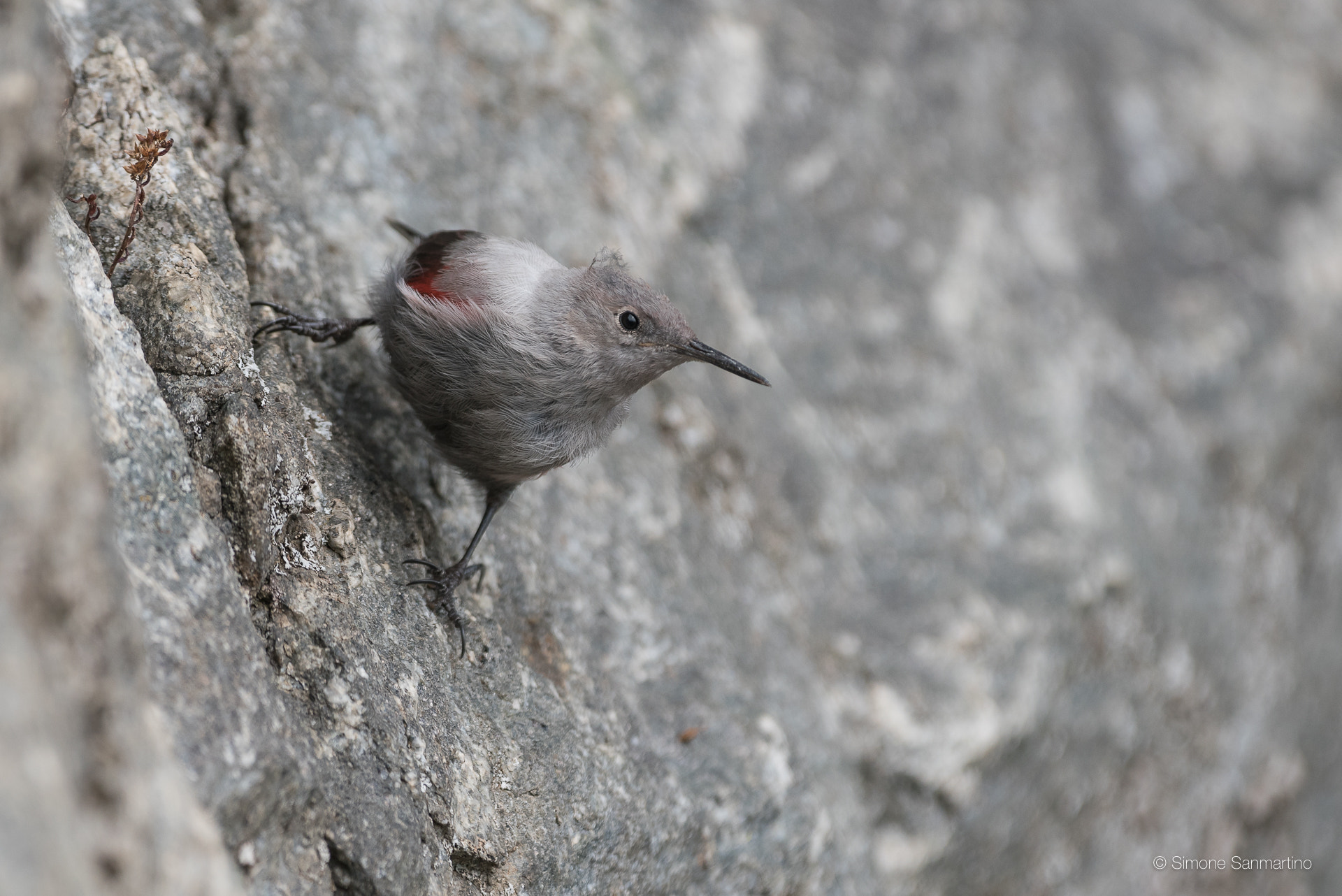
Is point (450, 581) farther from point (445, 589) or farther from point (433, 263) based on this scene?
point (433, 263)

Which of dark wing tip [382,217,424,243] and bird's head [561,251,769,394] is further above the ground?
bird's head [561,251,769,394]

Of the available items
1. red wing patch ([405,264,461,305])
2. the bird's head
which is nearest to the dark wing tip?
red wing patch ([405,264,461,305])

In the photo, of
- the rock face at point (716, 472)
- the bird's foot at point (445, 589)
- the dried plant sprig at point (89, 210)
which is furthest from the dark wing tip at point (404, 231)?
the bird's foot at point (445, 589)

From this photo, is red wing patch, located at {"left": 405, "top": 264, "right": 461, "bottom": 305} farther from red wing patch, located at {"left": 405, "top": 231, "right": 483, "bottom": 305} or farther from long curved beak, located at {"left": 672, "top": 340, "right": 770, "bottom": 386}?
long curved beak, located at {"left": 672, "top": 340, "right": 770, "bottom": 386}

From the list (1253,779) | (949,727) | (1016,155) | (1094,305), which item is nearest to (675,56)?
(1016,155)

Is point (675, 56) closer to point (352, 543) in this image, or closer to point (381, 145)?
point (381, 145)

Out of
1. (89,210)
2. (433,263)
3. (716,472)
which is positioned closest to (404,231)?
(433,263)

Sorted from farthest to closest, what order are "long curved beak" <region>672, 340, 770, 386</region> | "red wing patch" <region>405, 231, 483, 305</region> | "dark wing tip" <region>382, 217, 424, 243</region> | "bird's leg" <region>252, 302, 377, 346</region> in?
"dark wing tip" <region>382, 217, 424, 243</region>
"long curved beak" <region>672, 340, 770, 386</region>
"red wing patch" <region>405, 231, 483, 305</region>
"bird's leg" <region>252, 302, 377, 346</region>
